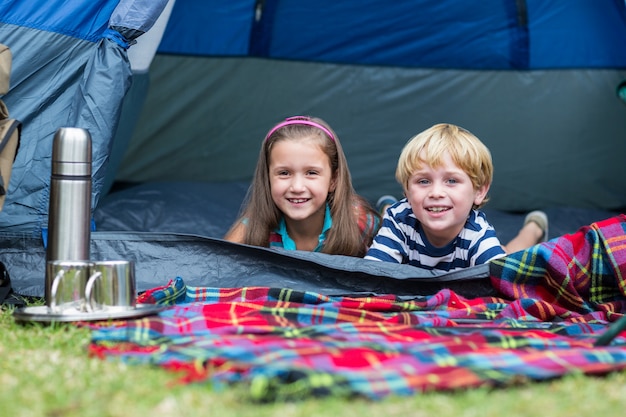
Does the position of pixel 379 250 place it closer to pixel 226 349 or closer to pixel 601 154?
pixel 226 349

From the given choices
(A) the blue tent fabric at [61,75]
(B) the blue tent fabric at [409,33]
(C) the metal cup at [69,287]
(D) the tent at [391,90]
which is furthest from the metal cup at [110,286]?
(B) the blue tent fabric at [409,33]

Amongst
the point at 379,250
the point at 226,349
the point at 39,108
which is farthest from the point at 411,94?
the point at 226,349

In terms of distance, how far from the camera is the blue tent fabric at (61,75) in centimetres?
235

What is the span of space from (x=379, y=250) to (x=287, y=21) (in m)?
1.82

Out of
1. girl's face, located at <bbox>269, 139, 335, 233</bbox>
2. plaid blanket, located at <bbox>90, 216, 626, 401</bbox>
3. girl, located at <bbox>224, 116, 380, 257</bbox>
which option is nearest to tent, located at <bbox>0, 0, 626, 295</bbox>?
girl, located at <bbox>224, 116, 380, 257</bbox>

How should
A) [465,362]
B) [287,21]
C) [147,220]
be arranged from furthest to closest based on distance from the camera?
[287,21], [147,220], [465,362]

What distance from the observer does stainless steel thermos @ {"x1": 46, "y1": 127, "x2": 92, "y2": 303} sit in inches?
73.0

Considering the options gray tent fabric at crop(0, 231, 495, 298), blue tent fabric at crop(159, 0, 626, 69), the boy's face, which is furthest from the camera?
blue tent fabric at crop(159, 0, 626, 69)

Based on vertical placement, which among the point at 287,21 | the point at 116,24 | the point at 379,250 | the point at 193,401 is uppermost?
the point at 287,21

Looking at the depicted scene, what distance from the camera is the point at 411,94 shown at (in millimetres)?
4008

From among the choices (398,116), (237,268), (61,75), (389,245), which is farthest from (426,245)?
(398,116)

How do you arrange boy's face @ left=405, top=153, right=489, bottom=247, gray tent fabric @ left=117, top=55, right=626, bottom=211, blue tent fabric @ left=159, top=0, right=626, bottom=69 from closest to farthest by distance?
1. boy's face @ left=405, top=153, right=489, bottom=247
2. blue tent fabric @ left=159, top=0, right=626, bottom=69
3. gray tent fabric @ left=117, top=55, right=626, bottom=211

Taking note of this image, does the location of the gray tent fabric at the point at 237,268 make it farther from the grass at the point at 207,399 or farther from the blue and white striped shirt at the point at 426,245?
the grass at the point at 207,399

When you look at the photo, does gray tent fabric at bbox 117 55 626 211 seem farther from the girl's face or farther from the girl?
the girl's face
